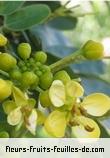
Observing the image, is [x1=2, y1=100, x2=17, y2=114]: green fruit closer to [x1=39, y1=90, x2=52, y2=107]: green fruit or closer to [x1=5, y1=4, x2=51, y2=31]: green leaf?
[x1=39, y1=90, x2=52, y2=107]: green fruit

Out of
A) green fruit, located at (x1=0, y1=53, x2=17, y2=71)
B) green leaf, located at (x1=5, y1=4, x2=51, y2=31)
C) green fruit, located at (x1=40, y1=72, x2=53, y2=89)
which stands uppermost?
green leaf, located at (x1=5, y1=4, x2=51, y2=31)

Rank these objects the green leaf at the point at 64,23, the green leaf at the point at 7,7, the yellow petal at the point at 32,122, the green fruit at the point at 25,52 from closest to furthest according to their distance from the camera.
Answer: the yellow petal at the point at 32,122
the green fruit at the point at 25,52
the green leaf at the point at 7,7
the green leaf at the point at 64,23

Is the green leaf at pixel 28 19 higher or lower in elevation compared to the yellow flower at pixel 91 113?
higher

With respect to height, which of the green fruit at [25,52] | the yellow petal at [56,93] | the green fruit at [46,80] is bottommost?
the yellow petal at [56,93]

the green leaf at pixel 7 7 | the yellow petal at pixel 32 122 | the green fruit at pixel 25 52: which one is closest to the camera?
the yellow petal at pixel 32 122

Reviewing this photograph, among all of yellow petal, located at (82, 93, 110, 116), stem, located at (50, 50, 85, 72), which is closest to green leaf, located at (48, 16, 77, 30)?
stem, located at (50, 50, 85, 72)

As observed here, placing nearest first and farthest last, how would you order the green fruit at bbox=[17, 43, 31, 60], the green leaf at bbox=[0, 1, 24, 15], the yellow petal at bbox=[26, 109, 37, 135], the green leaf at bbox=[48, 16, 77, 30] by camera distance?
the yellow petal at bbox=[26, 109, 37, 135] < the green fruit at bbox=[17, 43, 31, 60] < the green leaf at bbox=[0, 1, 24, 15] < the green leaf at bbox=[48, 16, 77, 30]

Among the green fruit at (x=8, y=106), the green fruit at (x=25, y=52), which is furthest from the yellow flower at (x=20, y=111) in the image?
the green fruit at (x=25, y=52)

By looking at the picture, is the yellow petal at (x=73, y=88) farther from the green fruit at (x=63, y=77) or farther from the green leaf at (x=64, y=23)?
the green leaf at (x=64, y=23)
